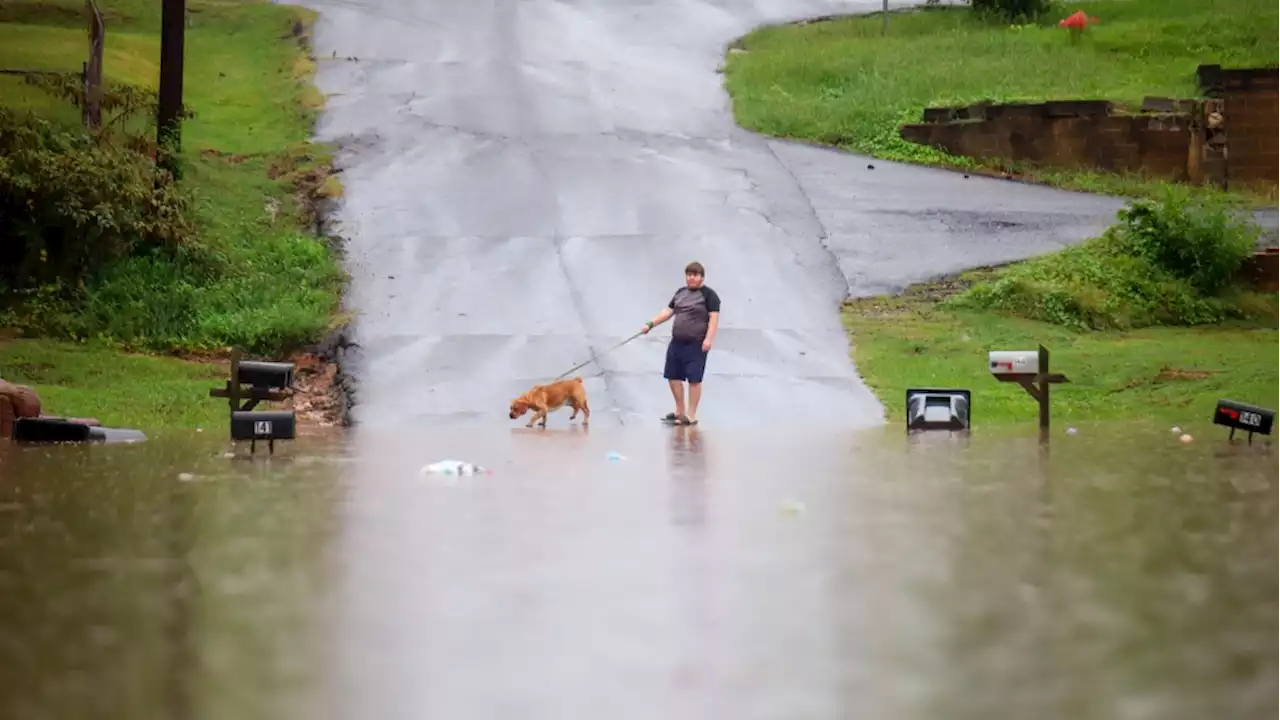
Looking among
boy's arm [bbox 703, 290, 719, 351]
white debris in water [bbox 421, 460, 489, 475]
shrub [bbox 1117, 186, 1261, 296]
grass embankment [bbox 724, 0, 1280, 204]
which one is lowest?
white debris in water [bbox 421, 460, 489, 475]

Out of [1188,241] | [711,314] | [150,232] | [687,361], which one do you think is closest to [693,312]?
[711,314]

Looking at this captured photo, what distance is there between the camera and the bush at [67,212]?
23.0 m

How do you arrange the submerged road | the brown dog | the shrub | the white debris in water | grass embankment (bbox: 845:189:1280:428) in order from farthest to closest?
the shrub < the submerged road < grass embankment (bbox: 845:189:1280:428) < the brown dog < the white debris in water

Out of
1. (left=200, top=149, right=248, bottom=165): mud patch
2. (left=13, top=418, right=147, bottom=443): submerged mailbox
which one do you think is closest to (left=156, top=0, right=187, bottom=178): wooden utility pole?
(left=200, top=149, right=248, bottom=165): mud patch

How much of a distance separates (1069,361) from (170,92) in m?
12.3

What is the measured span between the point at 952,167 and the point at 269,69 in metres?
11.9

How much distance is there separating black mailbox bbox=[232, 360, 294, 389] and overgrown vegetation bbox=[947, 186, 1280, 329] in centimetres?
1041

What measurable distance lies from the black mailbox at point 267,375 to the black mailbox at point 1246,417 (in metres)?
7.75

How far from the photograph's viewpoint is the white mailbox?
57.6 ft

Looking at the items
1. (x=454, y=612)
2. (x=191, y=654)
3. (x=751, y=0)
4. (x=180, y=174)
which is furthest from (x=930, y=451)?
(x=751, y=0)

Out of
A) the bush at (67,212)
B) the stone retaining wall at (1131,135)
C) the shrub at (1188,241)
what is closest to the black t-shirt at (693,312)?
the bush at (67,212)

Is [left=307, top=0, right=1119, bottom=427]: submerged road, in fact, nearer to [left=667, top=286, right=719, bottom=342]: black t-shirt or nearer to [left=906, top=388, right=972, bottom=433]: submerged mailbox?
[left=667, top=286, right=719, bottom=342]: black t-shirt

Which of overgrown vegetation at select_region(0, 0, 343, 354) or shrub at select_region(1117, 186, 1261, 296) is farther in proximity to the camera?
shrub at select_region(1117, 186, 1261, 296)

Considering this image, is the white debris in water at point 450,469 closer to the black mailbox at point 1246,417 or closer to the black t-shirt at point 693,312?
the black mailbox at point 1246,417
